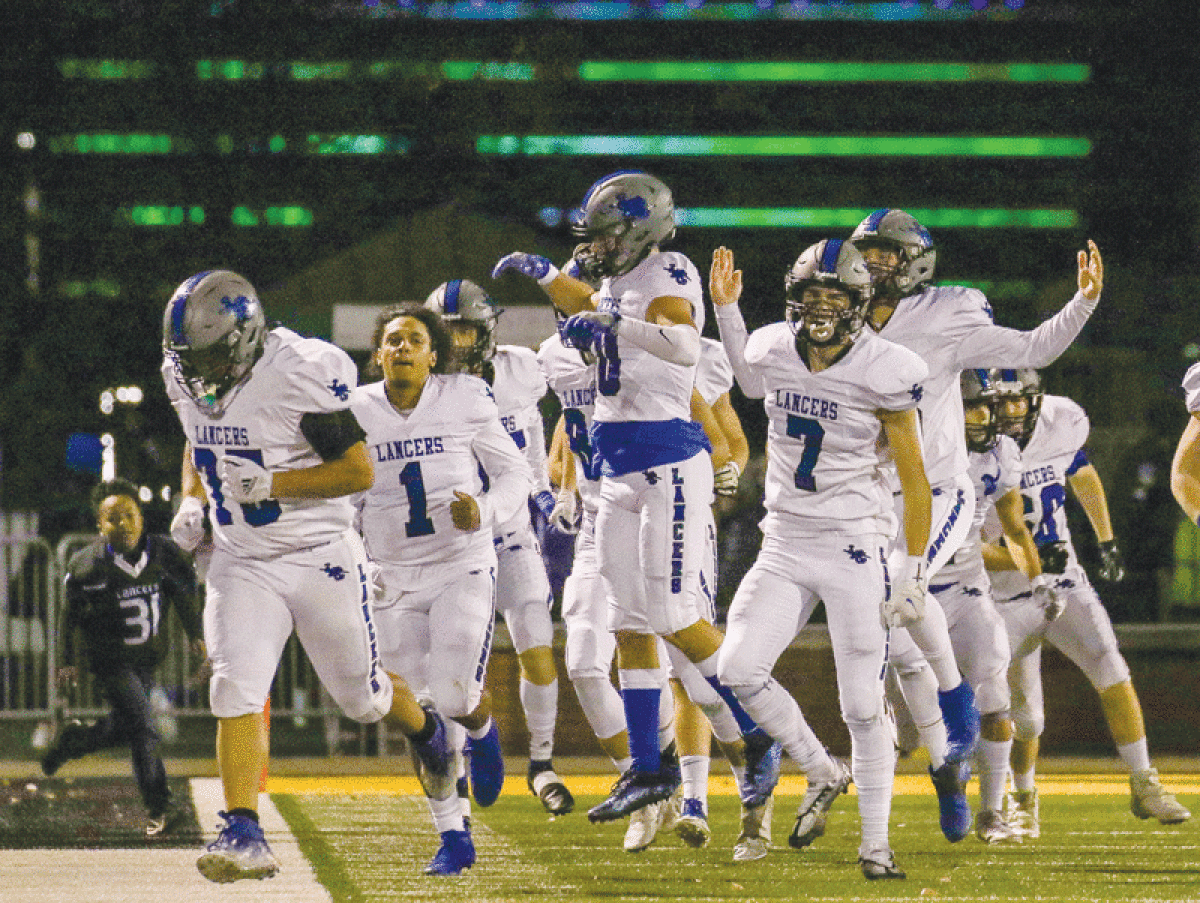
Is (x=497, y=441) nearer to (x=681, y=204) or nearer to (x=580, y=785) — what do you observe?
(x=580, y=785)

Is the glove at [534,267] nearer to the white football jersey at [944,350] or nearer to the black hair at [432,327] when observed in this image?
the black hair at [432,327]

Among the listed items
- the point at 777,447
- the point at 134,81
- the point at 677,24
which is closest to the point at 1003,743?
the point at 777,447

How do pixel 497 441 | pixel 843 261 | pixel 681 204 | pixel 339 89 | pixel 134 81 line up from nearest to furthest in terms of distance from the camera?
1. pixel 843 261
2. pixel 497 441
3. pixel 339 89
4. pixel 134 81
5. pixel 681 204

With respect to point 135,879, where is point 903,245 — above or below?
above

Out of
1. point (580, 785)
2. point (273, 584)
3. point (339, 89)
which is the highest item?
point (339, 89)

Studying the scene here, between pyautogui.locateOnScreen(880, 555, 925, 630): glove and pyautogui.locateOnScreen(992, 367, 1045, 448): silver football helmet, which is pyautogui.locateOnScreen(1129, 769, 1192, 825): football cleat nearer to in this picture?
pyautogui.locateOnScreen(992, 367, 1045, 448): silver football helmet

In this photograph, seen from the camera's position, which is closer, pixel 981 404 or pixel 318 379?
pixel 318 379

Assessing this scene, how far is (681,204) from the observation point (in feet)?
160

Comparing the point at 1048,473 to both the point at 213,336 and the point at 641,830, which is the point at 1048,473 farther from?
the point at 213,336

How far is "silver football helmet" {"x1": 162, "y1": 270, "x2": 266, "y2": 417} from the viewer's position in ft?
17.3

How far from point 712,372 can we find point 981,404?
108 centimetres

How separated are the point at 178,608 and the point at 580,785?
2.43 m

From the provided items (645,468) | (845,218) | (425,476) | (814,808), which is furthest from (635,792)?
(845,218)

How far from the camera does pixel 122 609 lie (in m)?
8.35
